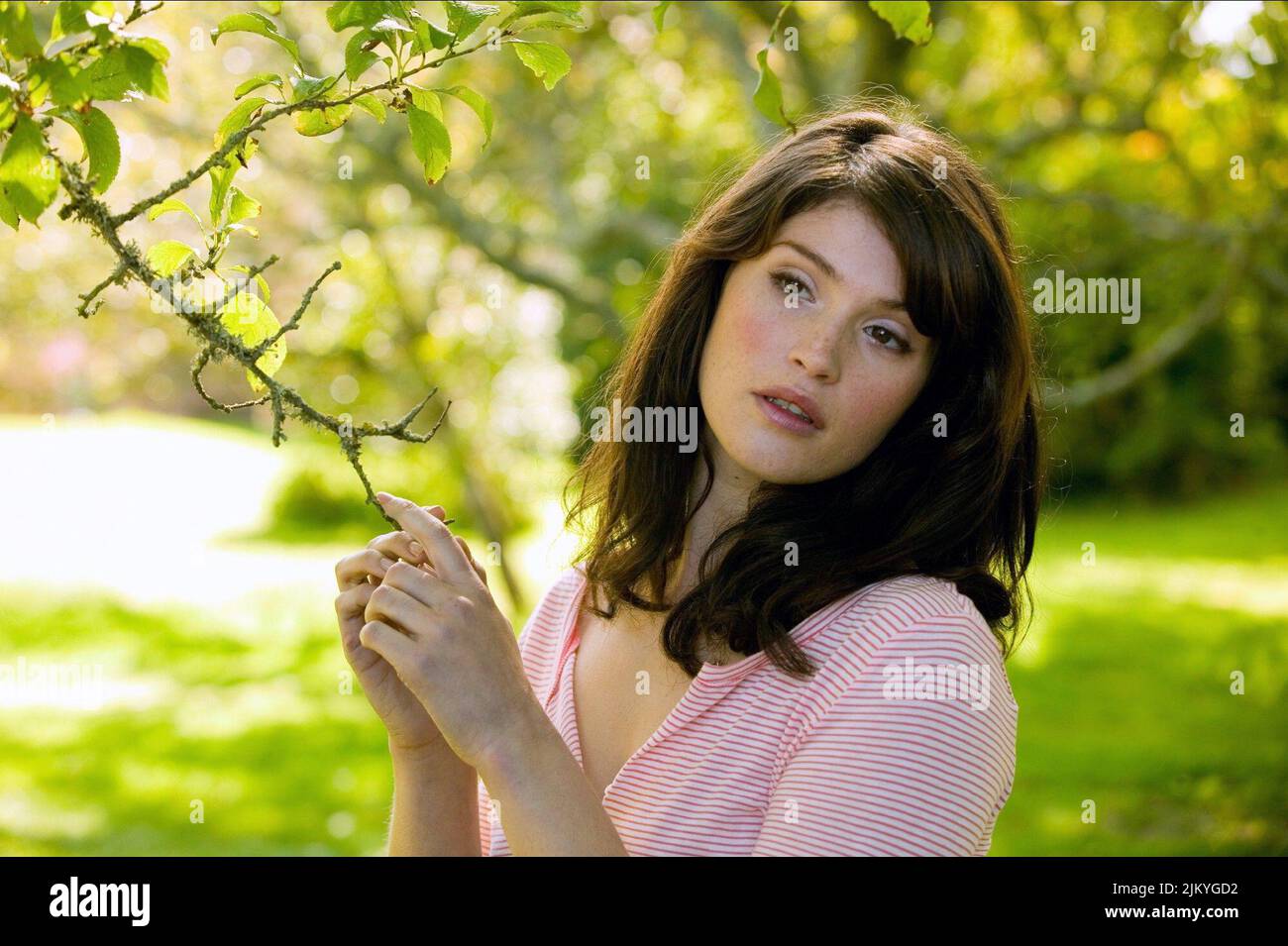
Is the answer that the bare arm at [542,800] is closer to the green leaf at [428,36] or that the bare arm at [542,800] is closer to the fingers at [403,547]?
the fingers at [403,547]

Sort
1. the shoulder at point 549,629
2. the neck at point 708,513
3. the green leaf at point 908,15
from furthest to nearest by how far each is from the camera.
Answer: the shoulder at point 549,629 → the neck at point 708,513 → the green leaf at point 908,15

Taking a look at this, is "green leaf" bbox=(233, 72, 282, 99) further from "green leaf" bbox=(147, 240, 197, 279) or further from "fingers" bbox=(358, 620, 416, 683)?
"fingers" bbox=(358, 620, 416, 683)

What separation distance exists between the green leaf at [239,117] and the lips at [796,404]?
0.79m

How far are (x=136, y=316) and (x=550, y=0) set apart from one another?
8.12 metres

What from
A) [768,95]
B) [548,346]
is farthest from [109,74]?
[548,346]

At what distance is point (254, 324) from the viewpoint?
63.2 inches

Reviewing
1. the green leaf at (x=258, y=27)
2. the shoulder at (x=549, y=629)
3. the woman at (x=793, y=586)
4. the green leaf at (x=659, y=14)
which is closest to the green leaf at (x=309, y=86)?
the green leaf at (x=258, y=27)

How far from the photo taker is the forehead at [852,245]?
1827mm

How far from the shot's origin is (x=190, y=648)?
30.9 feet

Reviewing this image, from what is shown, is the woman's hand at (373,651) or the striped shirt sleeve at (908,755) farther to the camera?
the woman's hand at (373,651)

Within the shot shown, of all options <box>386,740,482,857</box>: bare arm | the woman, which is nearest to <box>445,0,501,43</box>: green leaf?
the woman

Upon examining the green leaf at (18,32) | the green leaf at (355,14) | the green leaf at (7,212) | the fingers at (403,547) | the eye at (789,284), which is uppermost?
the green leaf at (355,14)

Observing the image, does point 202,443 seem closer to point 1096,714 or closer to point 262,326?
point 1096,714

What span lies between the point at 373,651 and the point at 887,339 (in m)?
0.86
